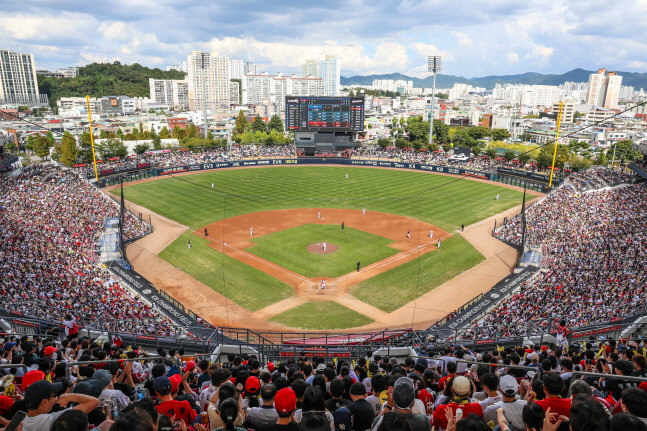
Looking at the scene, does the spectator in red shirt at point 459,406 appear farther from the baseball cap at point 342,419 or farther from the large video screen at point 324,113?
the large video screen at point 324,113

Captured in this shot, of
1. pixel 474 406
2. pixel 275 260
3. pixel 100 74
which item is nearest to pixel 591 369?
pixel 474 406

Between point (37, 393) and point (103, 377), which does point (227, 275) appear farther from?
point (37, 393)

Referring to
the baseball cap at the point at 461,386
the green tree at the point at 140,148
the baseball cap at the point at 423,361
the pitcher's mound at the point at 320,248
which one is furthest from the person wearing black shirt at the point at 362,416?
the green tree at the point at 140,148

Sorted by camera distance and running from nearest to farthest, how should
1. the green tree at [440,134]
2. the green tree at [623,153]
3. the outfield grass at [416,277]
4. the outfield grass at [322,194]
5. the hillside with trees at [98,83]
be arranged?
the outfield grass at [416,277], the outfield grass at [322,194], the green tree at [623,153], the green tree at [440,134], the hillside with trees at [98,83]

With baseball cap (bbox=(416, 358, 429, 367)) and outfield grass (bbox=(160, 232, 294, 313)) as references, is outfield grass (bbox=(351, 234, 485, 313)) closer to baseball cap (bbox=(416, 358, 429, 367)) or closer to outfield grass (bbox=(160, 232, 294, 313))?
outfield grass (bbox=(160, 232, 294, 313))

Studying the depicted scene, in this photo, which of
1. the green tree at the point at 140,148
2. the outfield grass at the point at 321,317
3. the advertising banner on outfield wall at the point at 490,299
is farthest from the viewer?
the green tree at the point at 140,148

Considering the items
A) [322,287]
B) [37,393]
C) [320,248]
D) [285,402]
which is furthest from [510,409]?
[320,248]

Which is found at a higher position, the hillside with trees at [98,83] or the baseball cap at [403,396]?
the hillside with trees at [98,83]
